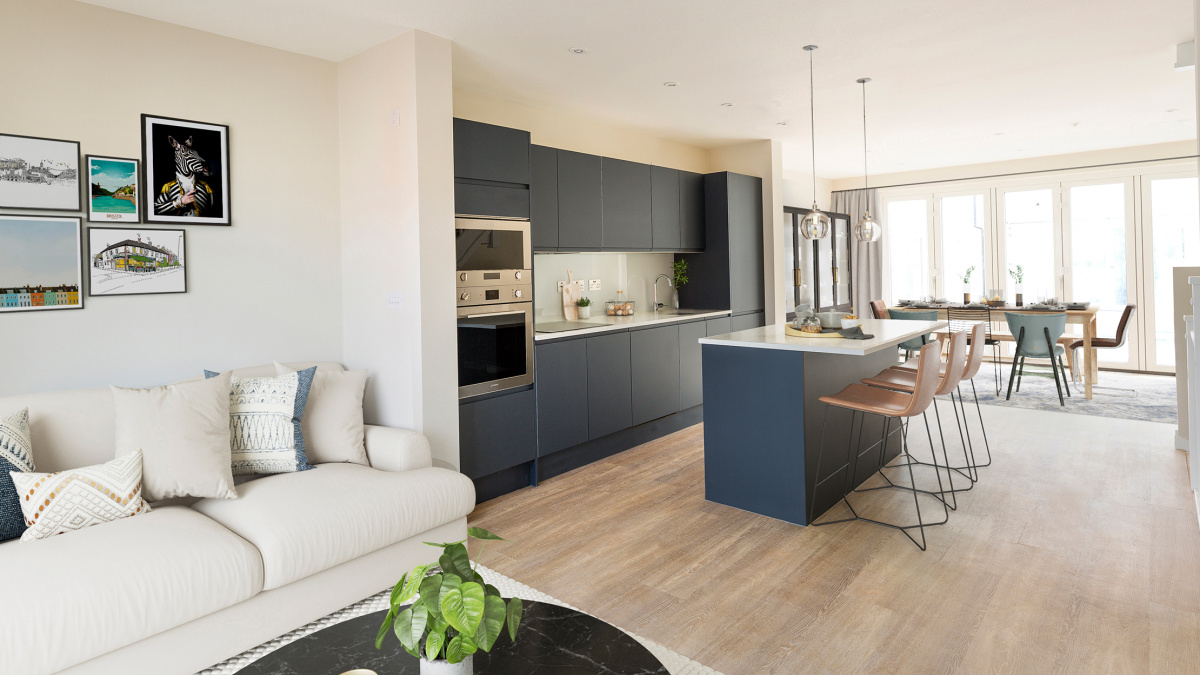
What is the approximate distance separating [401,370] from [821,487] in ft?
Result: 7.35

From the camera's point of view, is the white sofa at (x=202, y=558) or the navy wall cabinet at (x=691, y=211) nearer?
the white sofa at (x=202, y=558)

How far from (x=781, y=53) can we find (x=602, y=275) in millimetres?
2346

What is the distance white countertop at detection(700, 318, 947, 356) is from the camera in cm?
317

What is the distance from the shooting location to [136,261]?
3.08 m

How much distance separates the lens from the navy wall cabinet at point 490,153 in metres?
3.67

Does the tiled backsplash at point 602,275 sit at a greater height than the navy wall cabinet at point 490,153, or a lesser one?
lesser

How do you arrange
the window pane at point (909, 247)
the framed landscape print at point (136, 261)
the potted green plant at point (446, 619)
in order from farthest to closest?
the window pane at point (909, 247) < the framed landscape print at point (136, 261) < the potted green plant at point (446, 619)

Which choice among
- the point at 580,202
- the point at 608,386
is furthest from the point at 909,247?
the point at 608,386

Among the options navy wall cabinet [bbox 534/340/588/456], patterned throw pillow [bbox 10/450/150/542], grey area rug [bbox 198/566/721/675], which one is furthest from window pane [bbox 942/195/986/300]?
patterned throw pillow [bbox 10/450/150/542]

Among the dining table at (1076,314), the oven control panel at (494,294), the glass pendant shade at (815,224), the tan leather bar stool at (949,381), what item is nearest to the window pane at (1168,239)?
the dining table at (1076,314)

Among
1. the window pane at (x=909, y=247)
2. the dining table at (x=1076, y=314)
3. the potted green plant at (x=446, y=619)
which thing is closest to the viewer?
the potted green plant at (x=446, y=619)

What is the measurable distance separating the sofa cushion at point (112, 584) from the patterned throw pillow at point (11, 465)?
0.10m

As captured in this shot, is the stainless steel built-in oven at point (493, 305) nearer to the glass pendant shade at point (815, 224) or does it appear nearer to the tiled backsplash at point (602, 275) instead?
the tiled backsplash at point (602, 275)

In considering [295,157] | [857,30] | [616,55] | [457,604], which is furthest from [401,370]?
[857,30]
